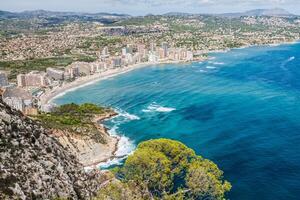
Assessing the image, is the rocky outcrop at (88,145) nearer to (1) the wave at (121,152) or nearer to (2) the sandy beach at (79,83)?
(1) the wave at (121,152)

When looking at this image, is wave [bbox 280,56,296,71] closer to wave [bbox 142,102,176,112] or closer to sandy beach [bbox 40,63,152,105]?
sandy beach [bbox 40,63,152,105]

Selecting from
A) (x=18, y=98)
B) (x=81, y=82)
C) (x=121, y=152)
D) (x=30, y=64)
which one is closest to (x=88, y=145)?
(x=121, y=152)

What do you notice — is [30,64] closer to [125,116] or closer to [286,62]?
[125,116]

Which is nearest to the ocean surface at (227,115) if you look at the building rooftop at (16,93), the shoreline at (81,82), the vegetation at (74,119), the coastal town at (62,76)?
the shoreline at (81,82)

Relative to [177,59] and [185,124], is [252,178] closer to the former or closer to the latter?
[185,124]

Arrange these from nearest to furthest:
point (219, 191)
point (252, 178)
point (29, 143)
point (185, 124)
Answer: point (29, 143) → point (219, 191) → point (252, 178) → point (185, 124)

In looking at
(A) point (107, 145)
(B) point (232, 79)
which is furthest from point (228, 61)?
(A) point (107, 145)
